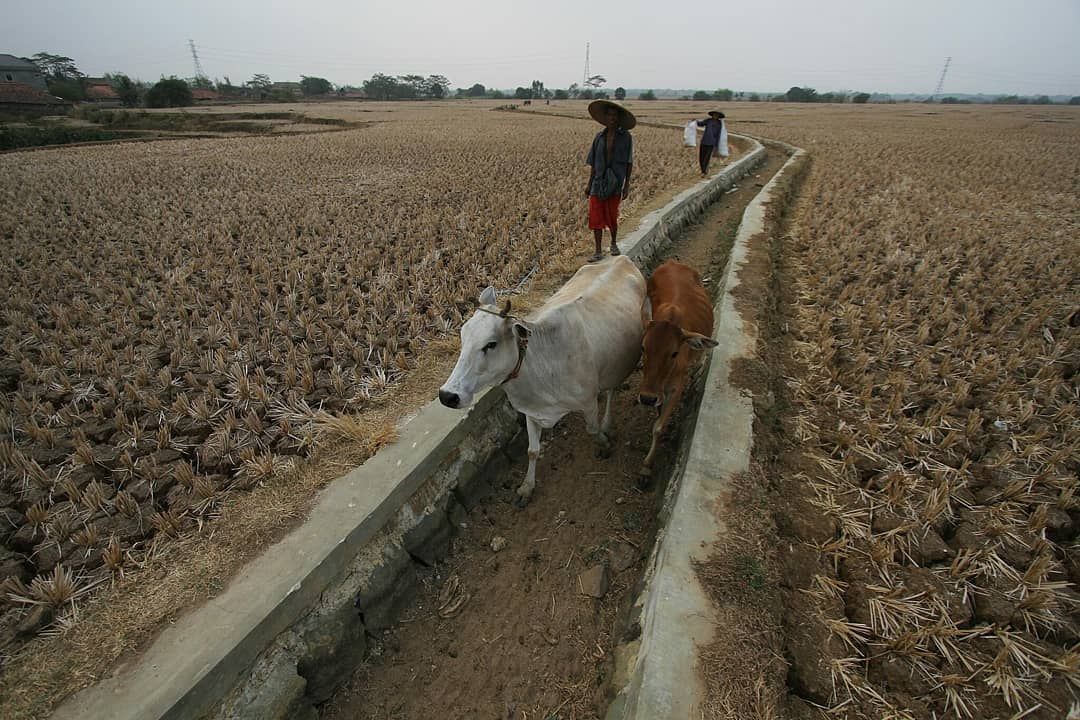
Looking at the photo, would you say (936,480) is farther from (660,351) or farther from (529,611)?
(529,611)

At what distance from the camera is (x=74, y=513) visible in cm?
309

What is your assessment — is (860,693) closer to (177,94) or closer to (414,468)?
(414,468)

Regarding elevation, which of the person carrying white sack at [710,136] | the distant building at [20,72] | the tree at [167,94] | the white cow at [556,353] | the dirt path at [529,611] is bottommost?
the dirt path at [529,611]

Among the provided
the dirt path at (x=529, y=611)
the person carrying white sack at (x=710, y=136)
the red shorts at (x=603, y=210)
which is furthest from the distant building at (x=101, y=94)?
the dirt path at (x=529, y=611)

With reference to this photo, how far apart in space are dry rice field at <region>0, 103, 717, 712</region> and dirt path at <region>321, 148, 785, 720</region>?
1.08m

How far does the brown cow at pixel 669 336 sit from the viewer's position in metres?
3.35

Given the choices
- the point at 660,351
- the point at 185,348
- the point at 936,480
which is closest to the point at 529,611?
the point at 660,351

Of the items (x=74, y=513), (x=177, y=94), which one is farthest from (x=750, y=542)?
(x=177, y=94)

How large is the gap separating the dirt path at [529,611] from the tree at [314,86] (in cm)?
10288

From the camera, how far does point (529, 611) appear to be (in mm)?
3145

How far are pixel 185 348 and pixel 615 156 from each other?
18.1ft

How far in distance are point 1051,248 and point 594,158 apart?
688 cm

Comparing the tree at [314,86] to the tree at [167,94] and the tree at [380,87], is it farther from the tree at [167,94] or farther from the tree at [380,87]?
the tree at [167,94]

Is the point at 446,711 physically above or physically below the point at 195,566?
below
